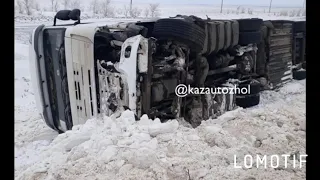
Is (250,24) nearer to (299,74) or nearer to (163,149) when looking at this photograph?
(299,74)

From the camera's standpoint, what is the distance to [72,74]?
2.24 m

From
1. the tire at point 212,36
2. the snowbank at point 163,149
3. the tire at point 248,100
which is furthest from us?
the tire at point 212,36

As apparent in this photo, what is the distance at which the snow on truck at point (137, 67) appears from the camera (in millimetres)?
2062

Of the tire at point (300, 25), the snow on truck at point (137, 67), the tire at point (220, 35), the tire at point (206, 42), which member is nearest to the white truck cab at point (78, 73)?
the snow on truck at point (137, 67)

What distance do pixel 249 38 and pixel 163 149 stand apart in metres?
1.44

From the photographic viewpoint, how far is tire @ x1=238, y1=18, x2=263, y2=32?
8.67 feet

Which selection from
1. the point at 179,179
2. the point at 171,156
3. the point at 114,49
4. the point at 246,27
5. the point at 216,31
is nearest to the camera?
the point at 179,179

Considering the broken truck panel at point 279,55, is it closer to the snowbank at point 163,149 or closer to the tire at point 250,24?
the tire at point 250,24

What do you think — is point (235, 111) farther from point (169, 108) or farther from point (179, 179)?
point (179, 179)

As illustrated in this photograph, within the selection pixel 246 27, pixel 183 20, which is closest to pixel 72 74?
pixel 183 20

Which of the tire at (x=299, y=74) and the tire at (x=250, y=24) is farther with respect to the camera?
the tire at (x=250, y=24)

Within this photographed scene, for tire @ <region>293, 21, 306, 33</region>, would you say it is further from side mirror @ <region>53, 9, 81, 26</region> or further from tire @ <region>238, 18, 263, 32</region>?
side mirror @ <region>53, 9, 81, 26</region>

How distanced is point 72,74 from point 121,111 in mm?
419

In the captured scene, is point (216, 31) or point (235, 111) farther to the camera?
point (216, 31)
